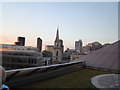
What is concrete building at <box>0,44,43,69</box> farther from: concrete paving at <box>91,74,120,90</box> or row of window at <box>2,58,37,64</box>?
concrete paving at <box>91,74,120,90</box>

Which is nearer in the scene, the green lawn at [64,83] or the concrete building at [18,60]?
the green lawn at [64,83]

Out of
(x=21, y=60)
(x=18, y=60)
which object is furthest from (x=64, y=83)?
(x=18, y=60)

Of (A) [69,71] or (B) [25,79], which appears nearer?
(B) [25,79]

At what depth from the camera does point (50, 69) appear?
14.1 meters

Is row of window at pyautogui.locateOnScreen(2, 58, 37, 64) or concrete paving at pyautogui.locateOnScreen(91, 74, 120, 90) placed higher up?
concrete paving at pyautogui.locateOnScreen(91, 74, 120, 90)

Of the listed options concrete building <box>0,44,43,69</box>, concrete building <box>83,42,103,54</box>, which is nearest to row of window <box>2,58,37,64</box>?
concrete building <box>0,44,43,69</box>

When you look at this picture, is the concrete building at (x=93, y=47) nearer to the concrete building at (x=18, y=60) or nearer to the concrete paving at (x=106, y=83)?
the concrete building at (x=18, y=60)

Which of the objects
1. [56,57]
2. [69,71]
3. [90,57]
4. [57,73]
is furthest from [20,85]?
[56,57]

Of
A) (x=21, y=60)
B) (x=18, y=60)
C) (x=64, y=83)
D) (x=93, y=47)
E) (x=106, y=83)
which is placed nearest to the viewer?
(x=64, y=83)

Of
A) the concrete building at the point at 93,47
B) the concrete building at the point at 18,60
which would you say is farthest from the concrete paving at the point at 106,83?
the concrete building at the point at 93,47

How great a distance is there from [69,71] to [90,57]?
916 centimetres

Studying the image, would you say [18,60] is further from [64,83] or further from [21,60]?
[64,83]

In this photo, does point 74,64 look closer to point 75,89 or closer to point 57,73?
point 57,73

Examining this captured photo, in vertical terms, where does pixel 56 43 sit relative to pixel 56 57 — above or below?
above
